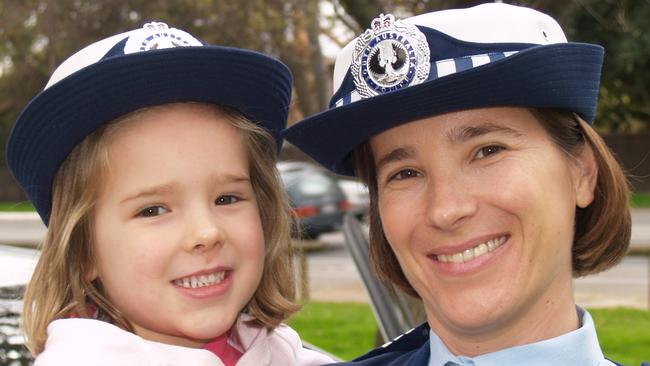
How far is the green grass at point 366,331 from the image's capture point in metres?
6.40

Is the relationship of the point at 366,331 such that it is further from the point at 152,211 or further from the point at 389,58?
the point at 389,58

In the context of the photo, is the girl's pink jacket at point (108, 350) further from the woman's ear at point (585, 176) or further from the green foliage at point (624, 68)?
the green foliage at point (624, 68)

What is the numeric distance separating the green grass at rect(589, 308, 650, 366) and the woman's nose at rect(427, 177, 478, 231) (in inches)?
170

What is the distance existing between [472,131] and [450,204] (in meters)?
0.17

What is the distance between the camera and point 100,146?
7.38ft

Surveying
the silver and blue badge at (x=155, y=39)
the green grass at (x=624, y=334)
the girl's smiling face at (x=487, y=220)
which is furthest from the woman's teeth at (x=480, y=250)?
the green grass at (x=624, y=334)

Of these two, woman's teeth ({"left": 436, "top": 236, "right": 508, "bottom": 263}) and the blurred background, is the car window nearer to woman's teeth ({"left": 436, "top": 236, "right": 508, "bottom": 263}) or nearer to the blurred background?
the blurred background

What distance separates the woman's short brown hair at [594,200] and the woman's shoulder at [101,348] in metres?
0.62

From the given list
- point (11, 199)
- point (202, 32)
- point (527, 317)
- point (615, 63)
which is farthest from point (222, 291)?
point (11, 199)

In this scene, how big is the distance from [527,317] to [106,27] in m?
9.77

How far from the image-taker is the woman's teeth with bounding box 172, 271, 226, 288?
2.25 m

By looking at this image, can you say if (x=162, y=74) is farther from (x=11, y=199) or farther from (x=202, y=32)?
(x=11, y=199)

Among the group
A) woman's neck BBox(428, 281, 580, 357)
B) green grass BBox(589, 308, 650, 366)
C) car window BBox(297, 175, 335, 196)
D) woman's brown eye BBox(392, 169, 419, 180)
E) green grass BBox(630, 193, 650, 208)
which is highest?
woman's brown eye BBox(392, 169, 419, 180)

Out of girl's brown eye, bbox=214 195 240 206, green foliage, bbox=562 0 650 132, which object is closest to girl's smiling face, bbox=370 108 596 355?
girl's brown eye, bbox=214 195 240 206
